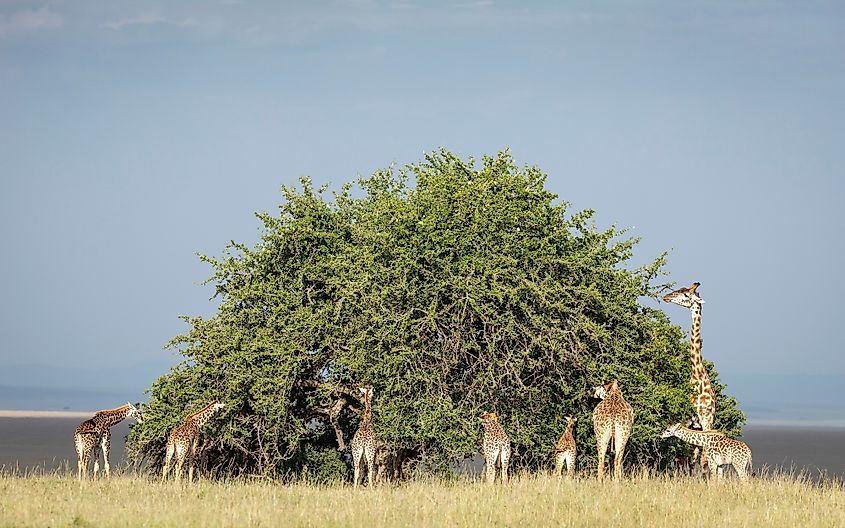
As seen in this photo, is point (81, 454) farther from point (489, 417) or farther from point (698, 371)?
point (698, 371)

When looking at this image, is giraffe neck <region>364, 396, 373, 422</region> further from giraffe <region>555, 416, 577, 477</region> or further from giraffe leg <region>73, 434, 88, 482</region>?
giraffe leg <region>73, 434, 88, 482</region>

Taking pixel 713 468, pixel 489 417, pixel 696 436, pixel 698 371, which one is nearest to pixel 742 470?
pixel 713 468

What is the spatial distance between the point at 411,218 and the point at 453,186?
157 centimetres

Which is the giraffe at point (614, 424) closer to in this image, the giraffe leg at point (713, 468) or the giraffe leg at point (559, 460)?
the giraffe leg at point (559, 460)

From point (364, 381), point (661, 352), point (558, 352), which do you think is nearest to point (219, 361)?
point (364, 381)

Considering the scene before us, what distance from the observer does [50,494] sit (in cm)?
2741

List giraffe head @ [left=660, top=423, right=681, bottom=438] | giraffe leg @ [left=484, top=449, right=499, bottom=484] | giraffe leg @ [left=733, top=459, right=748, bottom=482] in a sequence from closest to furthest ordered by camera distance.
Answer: giraffe leg @ [left=733, top=459, right=748, bottom=482] → giraffe leg @ [left=484, top=449, right=499, bottom=484] → giraffe head @ [left=660, top=423, right=681, bottom=438]

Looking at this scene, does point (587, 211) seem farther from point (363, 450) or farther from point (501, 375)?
point (363, 450)

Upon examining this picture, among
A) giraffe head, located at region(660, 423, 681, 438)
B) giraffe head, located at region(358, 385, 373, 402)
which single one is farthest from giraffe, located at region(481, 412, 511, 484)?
giraffe head, located at region(660, 423, 681, 438)

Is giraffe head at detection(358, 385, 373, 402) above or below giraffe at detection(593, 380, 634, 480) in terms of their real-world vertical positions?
above

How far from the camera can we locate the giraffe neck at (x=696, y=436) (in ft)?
98.9

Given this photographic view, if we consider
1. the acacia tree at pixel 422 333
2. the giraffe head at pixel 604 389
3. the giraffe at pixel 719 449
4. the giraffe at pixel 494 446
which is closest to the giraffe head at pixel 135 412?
the acacia tree at pixel 422 333

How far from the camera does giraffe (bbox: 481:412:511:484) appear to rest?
97.4ft

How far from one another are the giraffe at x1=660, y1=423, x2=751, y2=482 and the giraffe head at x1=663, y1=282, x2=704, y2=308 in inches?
149
